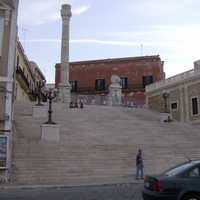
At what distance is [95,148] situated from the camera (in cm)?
2236

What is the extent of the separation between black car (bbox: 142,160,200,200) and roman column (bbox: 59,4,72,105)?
36115mm

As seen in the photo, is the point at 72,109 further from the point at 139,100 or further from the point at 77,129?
the point at 139,100

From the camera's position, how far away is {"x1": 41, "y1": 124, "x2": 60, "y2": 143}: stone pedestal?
23047mm

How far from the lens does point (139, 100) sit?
63.4m

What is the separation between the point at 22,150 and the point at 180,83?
23847 mm

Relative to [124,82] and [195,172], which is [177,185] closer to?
[195,172]

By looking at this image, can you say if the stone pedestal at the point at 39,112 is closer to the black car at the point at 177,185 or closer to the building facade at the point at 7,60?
the building facade at the point at 7,60

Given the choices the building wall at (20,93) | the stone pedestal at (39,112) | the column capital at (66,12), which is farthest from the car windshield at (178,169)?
the column capital at (66,12)

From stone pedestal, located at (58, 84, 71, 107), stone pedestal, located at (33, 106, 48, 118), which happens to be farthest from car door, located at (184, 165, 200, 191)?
stone pedestal, located at (58, 84, 71, 107)

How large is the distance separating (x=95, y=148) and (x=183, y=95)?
20.1 m

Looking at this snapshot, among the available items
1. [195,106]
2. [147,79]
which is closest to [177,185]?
[195,106]

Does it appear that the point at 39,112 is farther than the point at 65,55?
No

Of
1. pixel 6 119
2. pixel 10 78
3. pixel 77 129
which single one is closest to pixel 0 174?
pixel 6 119

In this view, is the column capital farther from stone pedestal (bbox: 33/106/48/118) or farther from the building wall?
stone pedestal (bbox: 33/106/48/118)
